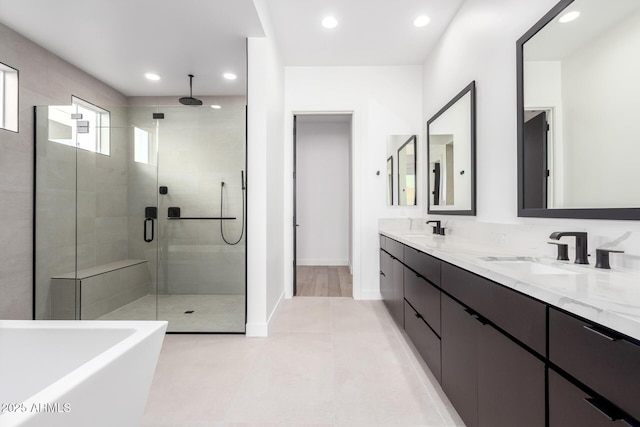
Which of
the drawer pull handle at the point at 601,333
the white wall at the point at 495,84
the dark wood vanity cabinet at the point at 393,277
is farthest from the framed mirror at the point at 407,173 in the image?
the drawer pull handle at the point at 601,333

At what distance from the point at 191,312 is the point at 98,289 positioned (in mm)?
857

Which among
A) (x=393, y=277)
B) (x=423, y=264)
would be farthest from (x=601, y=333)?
(x=393, y=277)

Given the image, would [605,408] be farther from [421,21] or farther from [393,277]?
[421,21]

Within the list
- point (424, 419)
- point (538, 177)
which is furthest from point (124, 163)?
point (538, 177)

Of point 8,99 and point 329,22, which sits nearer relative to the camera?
point 8,99

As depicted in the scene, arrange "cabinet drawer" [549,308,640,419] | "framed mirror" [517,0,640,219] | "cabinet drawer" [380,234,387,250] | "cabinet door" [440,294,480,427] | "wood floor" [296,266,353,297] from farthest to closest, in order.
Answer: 1. "wood floor" [296,266,353,297]
2. "cabinet drawer" [380,234,387,250]
3. "cabinet door" [440,294,480,427]
4. "framed mirror" [517,0,640,219]
5. "cabinet drawer" [549,308,640,419]

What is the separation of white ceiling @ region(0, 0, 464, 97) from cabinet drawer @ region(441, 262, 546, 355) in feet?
7.57

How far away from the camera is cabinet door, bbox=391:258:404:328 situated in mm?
2528

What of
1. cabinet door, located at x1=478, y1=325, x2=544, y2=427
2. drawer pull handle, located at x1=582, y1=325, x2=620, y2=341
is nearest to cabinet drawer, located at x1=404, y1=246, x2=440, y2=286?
cabinet door, located at x1=478, y1=325, x2=544, y2=427

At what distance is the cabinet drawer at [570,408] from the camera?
69 centimetres

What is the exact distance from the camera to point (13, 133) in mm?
2369

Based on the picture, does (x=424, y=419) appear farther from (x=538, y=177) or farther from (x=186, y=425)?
(x=538, y=177)

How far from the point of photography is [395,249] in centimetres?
277

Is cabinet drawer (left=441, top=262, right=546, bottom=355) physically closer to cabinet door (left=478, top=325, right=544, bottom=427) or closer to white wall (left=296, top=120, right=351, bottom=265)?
cabinet door (left=478, top=325, right=544, bottom=427)
